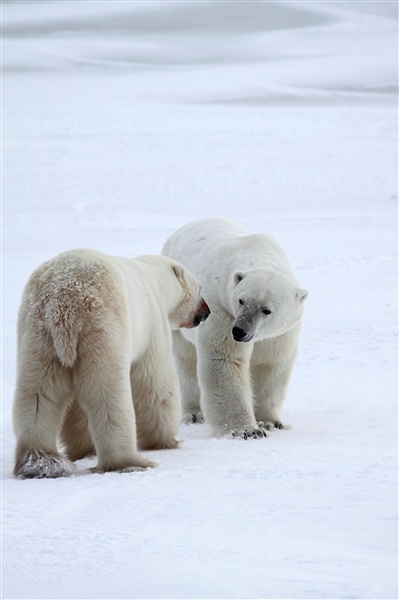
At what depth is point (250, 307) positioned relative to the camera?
4277mm

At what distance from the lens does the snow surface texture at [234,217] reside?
228cm

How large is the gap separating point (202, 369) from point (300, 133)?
11.0 meters

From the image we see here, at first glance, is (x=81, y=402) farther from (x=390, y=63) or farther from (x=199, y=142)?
(x=390, y=63)

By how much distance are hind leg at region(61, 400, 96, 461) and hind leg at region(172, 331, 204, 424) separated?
1353 millimetres

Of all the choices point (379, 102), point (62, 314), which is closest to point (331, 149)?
point (379, 102)

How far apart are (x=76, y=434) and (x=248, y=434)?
849mm

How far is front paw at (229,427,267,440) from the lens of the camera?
14.2 feet

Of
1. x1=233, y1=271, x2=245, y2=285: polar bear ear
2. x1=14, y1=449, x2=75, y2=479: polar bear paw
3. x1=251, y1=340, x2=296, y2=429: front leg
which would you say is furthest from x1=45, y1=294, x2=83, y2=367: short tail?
x1=251, y1=340, x2=296, y2=429: front leg

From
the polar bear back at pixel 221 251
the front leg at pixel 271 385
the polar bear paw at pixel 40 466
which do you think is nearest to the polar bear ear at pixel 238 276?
the polar bear back at pixel 221 251

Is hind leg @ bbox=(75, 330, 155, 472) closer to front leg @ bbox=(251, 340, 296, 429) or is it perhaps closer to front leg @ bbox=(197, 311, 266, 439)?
Result: front leg @ bbox=(197, 311, 266, 439)

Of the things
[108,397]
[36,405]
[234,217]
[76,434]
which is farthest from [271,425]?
[234,217]

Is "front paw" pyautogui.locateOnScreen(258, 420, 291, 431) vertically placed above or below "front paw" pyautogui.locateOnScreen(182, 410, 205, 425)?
above

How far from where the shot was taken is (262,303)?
4.29 m

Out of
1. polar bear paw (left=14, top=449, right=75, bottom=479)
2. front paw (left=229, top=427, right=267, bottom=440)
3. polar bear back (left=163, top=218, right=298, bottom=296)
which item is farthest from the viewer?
polar bear back (left=163, top=218, right=298, bottom=296)
